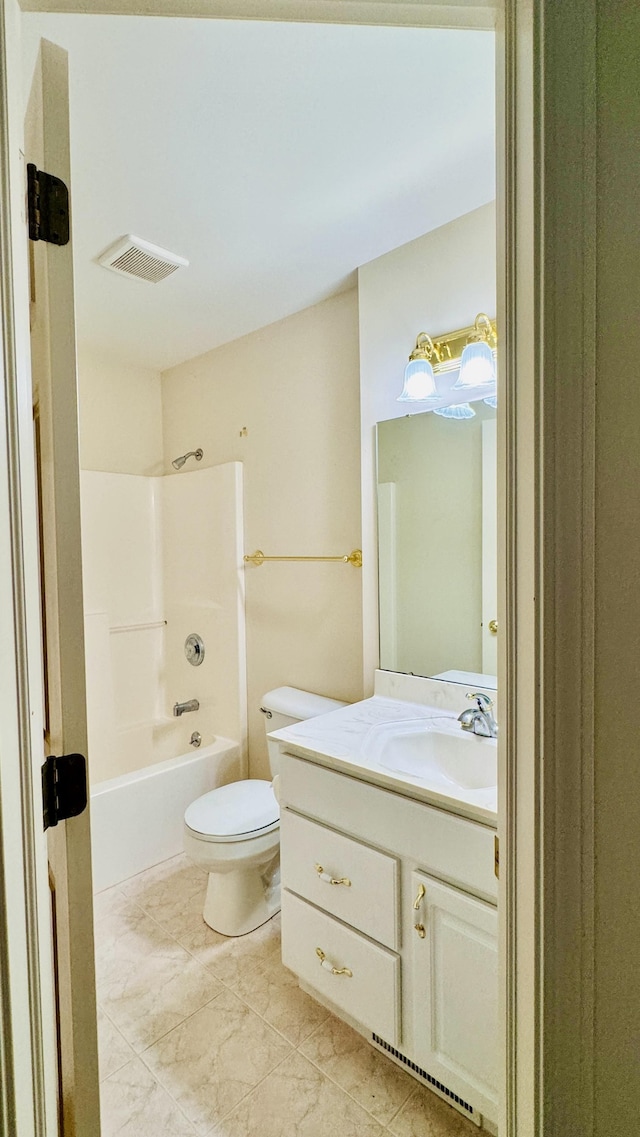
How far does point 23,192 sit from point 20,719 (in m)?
0.62

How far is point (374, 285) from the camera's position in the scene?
5.70 feet

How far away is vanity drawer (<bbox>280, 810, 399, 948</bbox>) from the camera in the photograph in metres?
1.15

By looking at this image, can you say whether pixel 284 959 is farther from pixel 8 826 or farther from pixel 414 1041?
pixel 8 826

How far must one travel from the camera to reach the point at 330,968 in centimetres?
128

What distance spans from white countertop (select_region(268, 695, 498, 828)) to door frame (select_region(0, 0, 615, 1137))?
16.0 inches

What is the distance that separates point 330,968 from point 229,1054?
361 mm

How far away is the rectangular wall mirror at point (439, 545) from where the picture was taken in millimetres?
1502

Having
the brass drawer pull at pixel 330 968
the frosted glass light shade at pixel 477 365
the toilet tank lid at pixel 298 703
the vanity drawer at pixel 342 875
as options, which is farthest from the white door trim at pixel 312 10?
the brass drawer pull at pixel 330 968

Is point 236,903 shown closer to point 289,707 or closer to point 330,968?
point 330,968

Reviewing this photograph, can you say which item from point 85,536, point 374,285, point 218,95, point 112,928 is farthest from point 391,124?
point 112,928

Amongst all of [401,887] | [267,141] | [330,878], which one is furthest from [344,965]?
[267,141]

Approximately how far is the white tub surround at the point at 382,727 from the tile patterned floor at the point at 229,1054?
787 millimetres

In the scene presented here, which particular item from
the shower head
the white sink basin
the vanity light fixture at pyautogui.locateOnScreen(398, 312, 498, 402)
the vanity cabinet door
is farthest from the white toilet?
the shower head

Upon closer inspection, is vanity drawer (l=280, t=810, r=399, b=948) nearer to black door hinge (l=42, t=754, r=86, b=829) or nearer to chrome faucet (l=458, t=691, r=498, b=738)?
chrome faucet (l=458, t=691, r=498, b=738)
